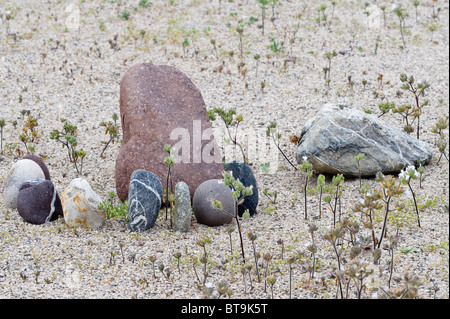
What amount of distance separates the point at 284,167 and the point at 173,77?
6.42 feet

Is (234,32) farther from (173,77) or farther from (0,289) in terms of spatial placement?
(0,289)

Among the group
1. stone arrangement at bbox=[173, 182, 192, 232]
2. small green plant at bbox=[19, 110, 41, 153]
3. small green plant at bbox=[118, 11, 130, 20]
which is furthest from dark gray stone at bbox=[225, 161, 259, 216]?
small green plant at bbox=[118, 11, 130, 20]

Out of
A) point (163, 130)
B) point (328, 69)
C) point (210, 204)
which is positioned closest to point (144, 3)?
point (328, 69)

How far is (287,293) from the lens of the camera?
5305 millimetres

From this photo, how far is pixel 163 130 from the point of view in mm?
7320

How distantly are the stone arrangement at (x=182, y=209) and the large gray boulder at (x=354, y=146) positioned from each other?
1.86m

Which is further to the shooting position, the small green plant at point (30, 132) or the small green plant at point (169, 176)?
the small green plant at point (30, 132)

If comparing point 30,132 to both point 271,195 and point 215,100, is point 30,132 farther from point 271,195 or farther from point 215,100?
point 271,195

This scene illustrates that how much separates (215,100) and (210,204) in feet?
12.4

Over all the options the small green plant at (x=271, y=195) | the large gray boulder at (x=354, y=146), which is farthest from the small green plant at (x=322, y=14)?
the small green plant at (x=271, y=195)

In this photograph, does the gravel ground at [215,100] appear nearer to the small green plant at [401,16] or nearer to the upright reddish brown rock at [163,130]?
the small green plant at [401,16]

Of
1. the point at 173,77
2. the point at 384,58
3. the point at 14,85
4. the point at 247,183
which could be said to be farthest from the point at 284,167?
the point at 14,85

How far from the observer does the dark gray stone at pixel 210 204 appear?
6.57 m

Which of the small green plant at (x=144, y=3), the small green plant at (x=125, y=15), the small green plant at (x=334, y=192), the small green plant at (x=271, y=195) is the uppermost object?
the small green plant at (x=144, y=3)
